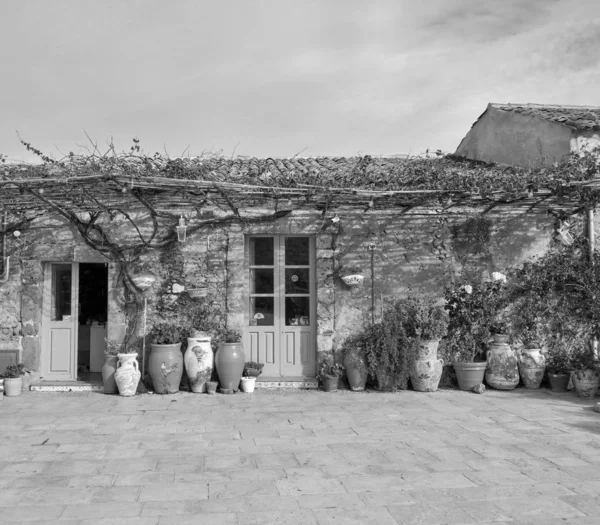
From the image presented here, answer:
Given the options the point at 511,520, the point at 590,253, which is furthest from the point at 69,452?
the point at 590,253

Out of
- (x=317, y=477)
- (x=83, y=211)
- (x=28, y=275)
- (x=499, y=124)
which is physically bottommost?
(x=317, y=477)

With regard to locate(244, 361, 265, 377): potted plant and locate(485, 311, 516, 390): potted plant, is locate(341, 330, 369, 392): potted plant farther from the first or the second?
locate(485, 311, 516, 390): potted plant

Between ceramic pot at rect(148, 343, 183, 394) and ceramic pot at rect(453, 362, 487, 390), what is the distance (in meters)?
3.65

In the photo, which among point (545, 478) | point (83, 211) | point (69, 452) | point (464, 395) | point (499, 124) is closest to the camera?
point (545, 478)

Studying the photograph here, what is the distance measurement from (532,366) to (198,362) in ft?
14.3

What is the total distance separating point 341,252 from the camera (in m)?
7.81

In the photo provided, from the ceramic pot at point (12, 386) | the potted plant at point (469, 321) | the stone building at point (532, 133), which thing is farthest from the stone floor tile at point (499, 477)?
the ceramic pot at point (12, 386)

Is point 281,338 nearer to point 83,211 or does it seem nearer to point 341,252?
point 341,252

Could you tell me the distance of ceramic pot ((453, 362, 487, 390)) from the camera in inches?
290

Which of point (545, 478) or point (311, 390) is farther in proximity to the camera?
point (311, 390)

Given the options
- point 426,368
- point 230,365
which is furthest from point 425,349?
point 230,365

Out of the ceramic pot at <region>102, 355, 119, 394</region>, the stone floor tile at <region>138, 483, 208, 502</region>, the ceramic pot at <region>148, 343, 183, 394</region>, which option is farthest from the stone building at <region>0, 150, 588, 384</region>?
the stone floor tile at <region>138, 483, 208, 502</region>

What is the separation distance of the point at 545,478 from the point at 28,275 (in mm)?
6589

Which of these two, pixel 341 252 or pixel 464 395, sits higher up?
pixel 341 252
